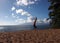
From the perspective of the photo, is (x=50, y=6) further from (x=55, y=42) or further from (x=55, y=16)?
(x=55, y=42)

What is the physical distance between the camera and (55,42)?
15.8 feet

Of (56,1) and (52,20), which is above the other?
(56,1)

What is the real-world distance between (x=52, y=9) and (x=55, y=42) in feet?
76.1

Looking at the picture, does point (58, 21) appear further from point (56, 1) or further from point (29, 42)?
point (29, 42)

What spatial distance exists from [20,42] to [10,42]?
0.77 feet

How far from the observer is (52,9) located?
27781mm

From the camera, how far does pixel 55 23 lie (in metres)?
27.5

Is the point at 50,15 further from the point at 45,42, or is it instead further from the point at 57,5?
the point at 45,42

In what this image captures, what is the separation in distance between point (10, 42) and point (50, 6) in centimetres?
2378

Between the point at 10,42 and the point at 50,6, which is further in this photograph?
the point at 50,6

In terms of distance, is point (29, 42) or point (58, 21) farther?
point (58, 21)

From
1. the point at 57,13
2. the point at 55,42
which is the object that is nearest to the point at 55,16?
the point at 57,13

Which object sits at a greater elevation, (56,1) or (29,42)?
(56,1)

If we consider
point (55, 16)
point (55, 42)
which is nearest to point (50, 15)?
point (55, 16)
